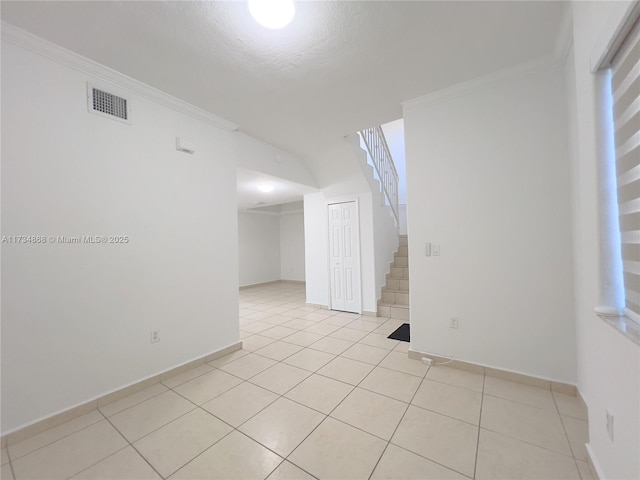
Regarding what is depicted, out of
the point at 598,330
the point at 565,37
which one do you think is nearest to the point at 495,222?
the point at 598,330

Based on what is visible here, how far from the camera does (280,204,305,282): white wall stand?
842 cm

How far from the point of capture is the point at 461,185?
2.49 m

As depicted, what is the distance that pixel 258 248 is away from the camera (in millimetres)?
8117

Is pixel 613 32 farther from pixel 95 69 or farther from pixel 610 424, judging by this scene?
pixel 95 69

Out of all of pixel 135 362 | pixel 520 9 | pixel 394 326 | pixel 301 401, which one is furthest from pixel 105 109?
pixel 394 326

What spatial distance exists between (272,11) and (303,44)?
455mm

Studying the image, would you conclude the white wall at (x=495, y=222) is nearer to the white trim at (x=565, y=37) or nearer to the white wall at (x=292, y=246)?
the white trim at (x=565, y=37)

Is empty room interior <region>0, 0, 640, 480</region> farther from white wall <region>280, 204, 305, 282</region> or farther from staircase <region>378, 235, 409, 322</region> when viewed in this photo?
white wall <region>280, 204, 305, 282</region>

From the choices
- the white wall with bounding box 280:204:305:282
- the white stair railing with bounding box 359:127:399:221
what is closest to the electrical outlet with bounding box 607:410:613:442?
the white stair railing with bounding box 359:127:399:221

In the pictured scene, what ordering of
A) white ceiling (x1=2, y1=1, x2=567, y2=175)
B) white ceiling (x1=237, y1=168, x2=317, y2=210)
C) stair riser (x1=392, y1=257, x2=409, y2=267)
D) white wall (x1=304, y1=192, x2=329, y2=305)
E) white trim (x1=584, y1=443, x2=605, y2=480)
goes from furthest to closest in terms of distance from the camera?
white wall (x1=304, y1=192, x2=329, y2=305) < stair riser (x1=392, y1=257, x2=409, y2=267) < white ceiling (x1=237, y1=168, x2=317, y2=210) < white ceiling (x1=2, y1=1, x2=567, y2=175) < white trim (x1=584, y1=443, x2=605, y2=480)

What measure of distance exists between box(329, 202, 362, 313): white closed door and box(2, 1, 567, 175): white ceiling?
223cm

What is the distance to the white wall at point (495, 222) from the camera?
211 centimetres

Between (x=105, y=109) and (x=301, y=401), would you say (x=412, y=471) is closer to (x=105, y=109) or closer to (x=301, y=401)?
(x=301, y=401)

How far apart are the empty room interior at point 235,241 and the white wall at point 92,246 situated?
0.02 meters
